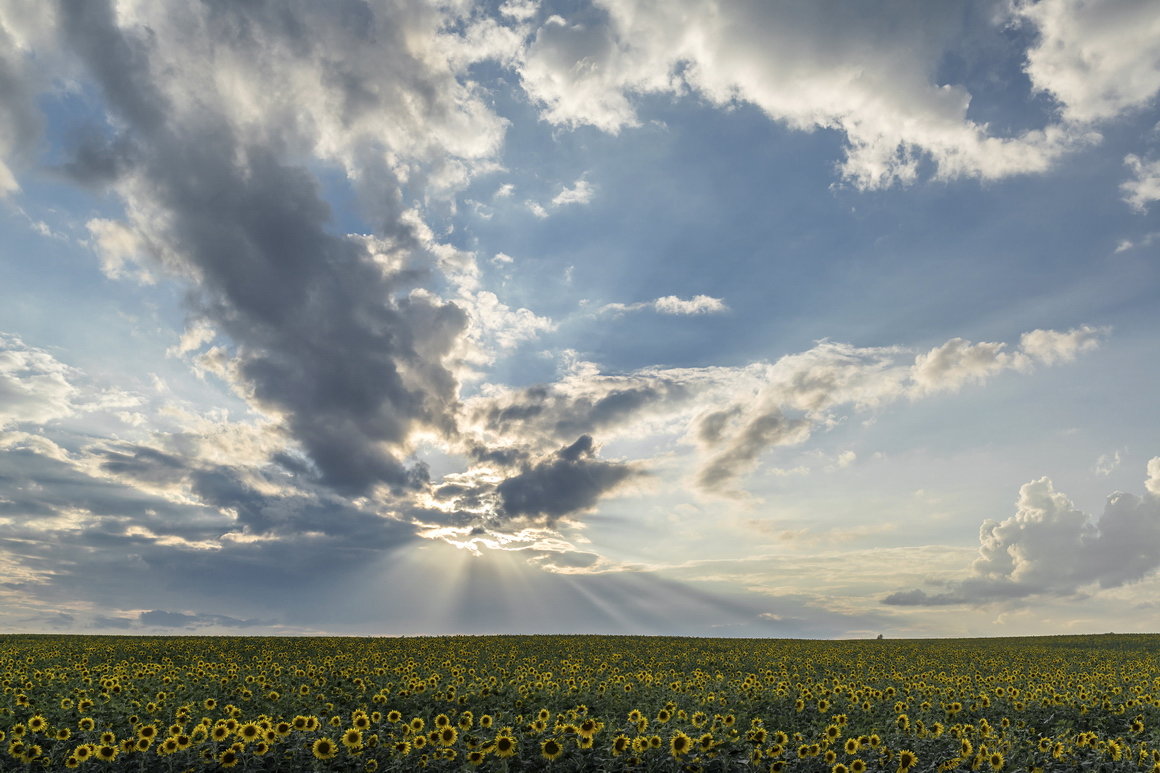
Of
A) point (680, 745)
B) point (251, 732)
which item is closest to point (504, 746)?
point (680, 745)

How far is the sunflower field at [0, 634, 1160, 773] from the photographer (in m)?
12.9

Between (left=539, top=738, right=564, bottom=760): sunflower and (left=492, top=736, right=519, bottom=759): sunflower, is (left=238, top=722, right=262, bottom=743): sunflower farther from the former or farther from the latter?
(left=539, top=738, right=564, bottom=760): sunflower

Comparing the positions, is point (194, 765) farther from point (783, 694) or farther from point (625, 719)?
point (783, 694)

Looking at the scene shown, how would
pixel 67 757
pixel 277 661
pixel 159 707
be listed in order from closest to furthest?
pixel 67 757
pixel 159 707
pixel 277 661

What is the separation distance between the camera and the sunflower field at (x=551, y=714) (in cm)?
A: 1285

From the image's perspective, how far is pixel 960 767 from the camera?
13.7 metres

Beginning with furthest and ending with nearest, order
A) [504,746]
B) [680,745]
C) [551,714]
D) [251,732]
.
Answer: [551,714] → [251,732] → [680,745] → [504,746]

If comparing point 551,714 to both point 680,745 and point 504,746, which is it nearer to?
point 504,746

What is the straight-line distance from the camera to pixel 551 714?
56.6 feet

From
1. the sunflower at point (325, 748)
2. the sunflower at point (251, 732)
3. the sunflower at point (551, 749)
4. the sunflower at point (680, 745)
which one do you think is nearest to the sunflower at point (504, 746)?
the sunflower at point (551, 749)

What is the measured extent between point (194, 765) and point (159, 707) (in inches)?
177

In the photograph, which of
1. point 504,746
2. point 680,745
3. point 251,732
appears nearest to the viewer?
point 504,746

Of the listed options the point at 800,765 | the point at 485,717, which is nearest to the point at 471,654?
the point at 485,717

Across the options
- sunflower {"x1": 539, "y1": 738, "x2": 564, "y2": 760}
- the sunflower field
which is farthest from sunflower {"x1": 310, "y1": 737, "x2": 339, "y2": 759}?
sunflower {"x1": 539, "y1": 738, "x2": 564, "y2": 760}
